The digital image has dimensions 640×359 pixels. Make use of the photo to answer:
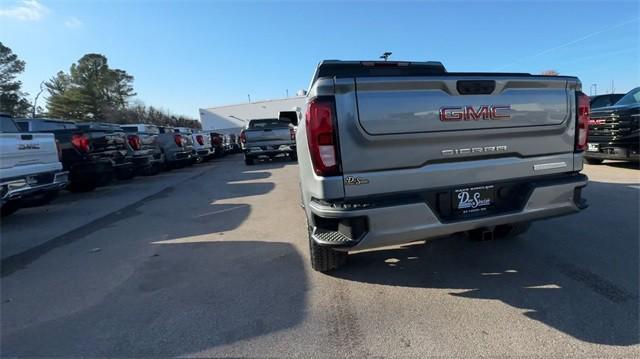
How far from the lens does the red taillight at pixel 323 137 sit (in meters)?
2.72

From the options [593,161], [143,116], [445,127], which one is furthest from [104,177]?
[143,116]

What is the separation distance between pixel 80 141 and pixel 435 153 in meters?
8.72

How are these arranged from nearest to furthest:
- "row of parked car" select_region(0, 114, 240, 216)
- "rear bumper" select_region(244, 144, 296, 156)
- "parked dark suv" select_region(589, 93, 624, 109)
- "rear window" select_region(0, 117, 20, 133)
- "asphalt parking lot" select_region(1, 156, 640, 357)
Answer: "asphalt parking lot" select_region(1, 156, 640, 357), "row of parked car" select_region(0, 114, 240, 216), "rear window" select_region(0, 117, 20, 133), "parked dark suv" select_region(589, 93, 624, 109), "rear bumper" select_region(244, 144, 296, 156)

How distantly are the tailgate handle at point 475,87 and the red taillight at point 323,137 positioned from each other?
102 centimetres

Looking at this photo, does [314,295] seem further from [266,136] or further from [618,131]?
[266,136]

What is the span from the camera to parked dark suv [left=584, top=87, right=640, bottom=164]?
8.39 metres

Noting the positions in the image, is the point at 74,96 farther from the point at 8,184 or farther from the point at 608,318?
the point at 608,318

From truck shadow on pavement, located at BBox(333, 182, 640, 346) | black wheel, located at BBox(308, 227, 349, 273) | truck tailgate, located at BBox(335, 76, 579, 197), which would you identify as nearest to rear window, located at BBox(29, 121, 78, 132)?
black wheel, located at BBox(308, 227, 349, 273)

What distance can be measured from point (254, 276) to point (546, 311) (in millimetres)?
2483

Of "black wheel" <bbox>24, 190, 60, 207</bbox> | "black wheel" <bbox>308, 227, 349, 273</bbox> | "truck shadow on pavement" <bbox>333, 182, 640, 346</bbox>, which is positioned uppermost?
"black wheel" <bbox>24, 190, 60, 207</bbox>

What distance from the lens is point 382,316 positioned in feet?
9.52

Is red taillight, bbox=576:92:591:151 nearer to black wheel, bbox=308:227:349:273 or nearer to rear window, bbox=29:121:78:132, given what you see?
black wheel, bbox=308:227:349:273

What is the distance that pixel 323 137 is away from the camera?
2.75 m

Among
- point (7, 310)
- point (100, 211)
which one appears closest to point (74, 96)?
point (100, 211)
